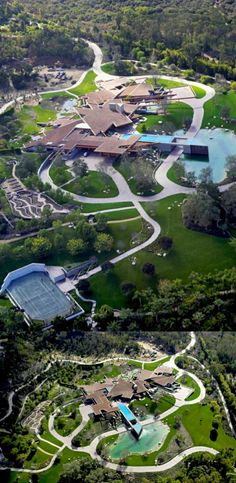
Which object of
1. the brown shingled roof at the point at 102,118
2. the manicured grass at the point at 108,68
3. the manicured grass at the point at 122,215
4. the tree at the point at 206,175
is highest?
the manicured grass at the point at 108,68

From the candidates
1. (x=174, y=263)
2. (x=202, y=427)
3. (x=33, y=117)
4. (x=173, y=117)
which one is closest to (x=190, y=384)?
(x=202, y=427)

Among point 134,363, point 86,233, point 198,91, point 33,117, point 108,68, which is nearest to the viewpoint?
point 134,363

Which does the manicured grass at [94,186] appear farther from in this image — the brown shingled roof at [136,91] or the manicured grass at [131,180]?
the brown shingled roof at [136,91]

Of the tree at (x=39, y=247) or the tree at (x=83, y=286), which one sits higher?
the tree at (x=39, y=247)

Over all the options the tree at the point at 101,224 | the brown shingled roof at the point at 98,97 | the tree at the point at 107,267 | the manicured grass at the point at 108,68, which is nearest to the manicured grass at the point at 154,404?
the tree at the point at 107,267

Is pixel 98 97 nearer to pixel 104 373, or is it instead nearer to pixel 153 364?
pixel 153 364

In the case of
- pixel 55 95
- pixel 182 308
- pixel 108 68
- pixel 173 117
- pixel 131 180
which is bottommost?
pixel 182 308

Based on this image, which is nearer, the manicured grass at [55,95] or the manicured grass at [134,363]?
the manicured grass at [134,363]
